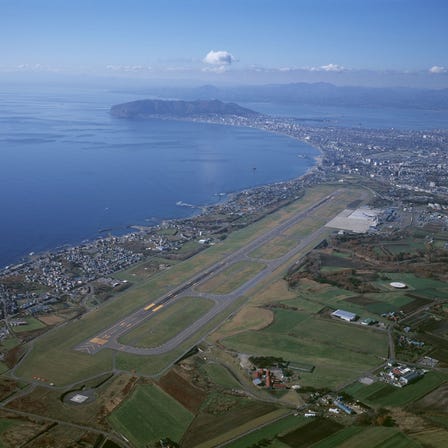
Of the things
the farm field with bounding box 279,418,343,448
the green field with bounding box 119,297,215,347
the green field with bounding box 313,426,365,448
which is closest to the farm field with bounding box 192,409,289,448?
the farm field with bounding box 279,418,343,448

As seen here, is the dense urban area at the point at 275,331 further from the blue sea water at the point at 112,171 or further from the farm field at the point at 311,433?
the blue sea water at the point at 112,171

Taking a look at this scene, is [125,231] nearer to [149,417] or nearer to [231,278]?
[231,278]

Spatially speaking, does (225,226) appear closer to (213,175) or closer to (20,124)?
(213,175)

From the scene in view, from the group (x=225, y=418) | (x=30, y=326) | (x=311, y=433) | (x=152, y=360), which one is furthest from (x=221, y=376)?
(x=30, y=326)

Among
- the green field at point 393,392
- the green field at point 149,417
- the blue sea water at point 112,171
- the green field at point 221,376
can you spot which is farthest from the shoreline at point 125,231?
the green field at point 393,392

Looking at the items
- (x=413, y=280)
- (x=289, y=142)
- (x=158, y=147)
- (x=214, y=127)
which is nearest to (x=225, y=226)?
(x=413, y=280)

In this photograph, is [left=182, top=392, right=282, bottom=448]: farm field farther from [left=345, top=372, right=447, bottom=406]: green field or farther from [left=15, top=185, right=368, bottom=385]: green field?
[left=15, top=185, right=368, bottom=385]: green field

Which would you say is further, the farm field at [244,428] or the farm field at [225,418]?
the farm field at [225,418]
